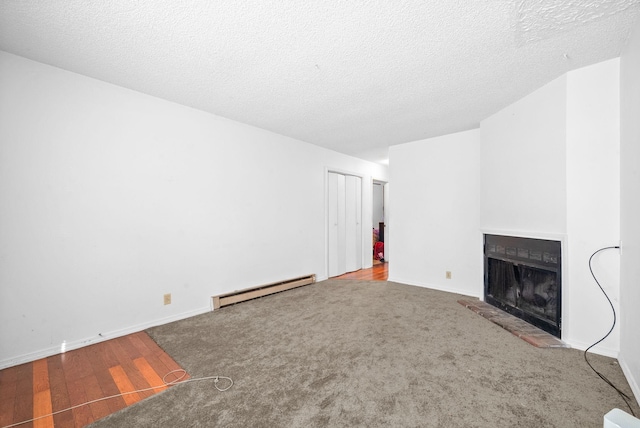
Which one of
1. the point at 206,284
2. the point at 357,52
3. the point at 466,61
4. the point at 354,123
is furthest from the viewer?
the point at 354,123

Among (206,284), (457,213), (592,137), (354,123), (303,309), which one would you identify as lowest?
(303,309)

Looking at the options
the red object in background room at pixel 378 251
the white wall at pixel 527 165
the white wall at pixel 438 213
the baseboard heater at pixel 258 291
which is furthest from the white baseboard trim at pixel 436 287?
the red object in background room at pixel 378 251

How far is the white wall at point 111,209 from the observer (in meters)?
2.14

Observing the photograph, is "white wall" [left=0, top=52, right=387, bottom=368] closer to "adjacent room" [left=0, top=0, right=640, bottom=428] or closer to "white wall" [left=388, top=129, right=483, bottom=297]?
"adjacent room" [left=0, top=0, right=640, bottom=428]

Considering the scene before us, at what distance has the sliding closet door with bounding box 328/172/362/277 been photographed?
509cm

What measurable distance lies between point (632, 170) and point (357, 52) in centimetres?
214

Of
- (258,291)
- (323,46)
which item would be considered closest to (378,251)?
(258,291)

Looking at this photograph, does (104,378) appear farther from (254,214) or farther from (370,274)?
(370,274)

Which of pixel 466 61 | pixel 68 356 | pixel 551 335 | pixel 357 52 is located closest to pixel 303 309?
pixel 68 356

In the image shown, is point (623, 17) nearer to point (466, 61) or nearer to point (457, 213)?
point (466, 61)

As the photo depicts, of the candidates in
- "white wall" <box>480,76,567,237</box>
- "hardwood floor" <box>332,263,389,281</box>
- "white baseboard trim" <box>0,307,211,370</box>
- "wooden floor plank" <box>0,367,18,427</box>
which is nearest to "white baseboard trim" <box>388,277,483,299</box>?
"hardwood floor" <box>332,263,389,281</box>

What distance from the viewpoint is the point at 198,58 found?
6.98ft

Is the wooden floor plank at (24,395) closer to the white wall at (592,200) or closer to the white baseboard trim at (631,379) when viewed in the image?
the white baseboard trim at (631,379)

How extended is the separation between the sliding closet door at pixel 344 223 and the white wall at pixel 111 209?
5.04 ft
